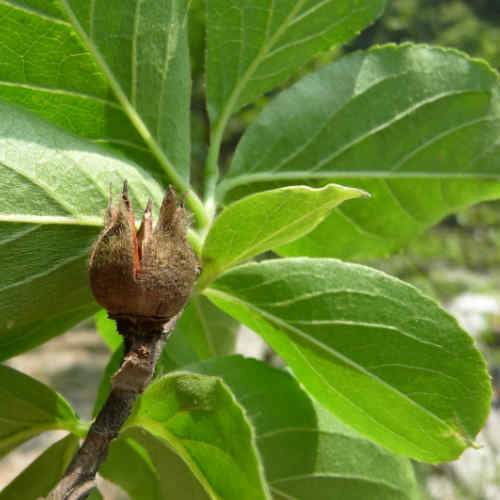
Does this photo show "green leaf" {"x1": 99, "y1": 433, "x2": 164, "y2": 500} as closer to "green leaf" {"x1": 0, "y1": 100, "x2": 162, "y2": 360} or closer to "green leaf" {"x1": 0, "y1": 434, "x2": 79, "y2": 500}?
"green leaf" {"x1": 0, "y1": 434, "x2": 79, "y2": 500}

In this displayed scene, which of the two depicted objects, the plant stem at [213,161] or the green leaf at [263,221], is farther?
the plant stem at [213,161]

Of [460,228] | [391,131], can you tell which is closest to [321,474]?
[391,131]

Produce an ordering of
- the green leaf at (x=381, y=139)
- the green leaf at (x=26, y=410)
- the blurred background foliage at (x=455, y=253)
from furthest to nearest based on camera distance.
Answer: the blurred background foliage at (x=455, y=253) → the green leaf at (x=381, y=139) → the green leaf at (x=26, y=410)

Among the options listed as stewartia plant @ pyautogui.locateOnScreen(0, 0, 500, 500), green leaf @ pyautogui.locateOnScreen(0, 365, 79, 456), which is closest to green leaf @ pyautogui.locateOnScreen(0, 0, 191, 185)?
stewartia plant @ pyautogui.locateOnScreen(0, 0, 500, 500)

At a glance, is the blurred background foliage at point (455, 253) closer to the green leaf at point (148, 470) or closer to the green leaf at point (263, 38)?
the green leaf at point (263, 38)

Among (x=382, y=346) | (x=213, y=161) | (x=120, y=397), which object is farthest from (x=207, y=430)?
(x=213, y=161)

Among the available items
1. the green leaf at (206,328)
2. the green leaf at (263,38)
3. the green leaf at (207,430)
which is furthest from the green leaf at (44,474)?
the green leaf at (263,38)

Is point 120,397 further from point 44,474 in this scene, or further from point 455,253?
point 455,253
